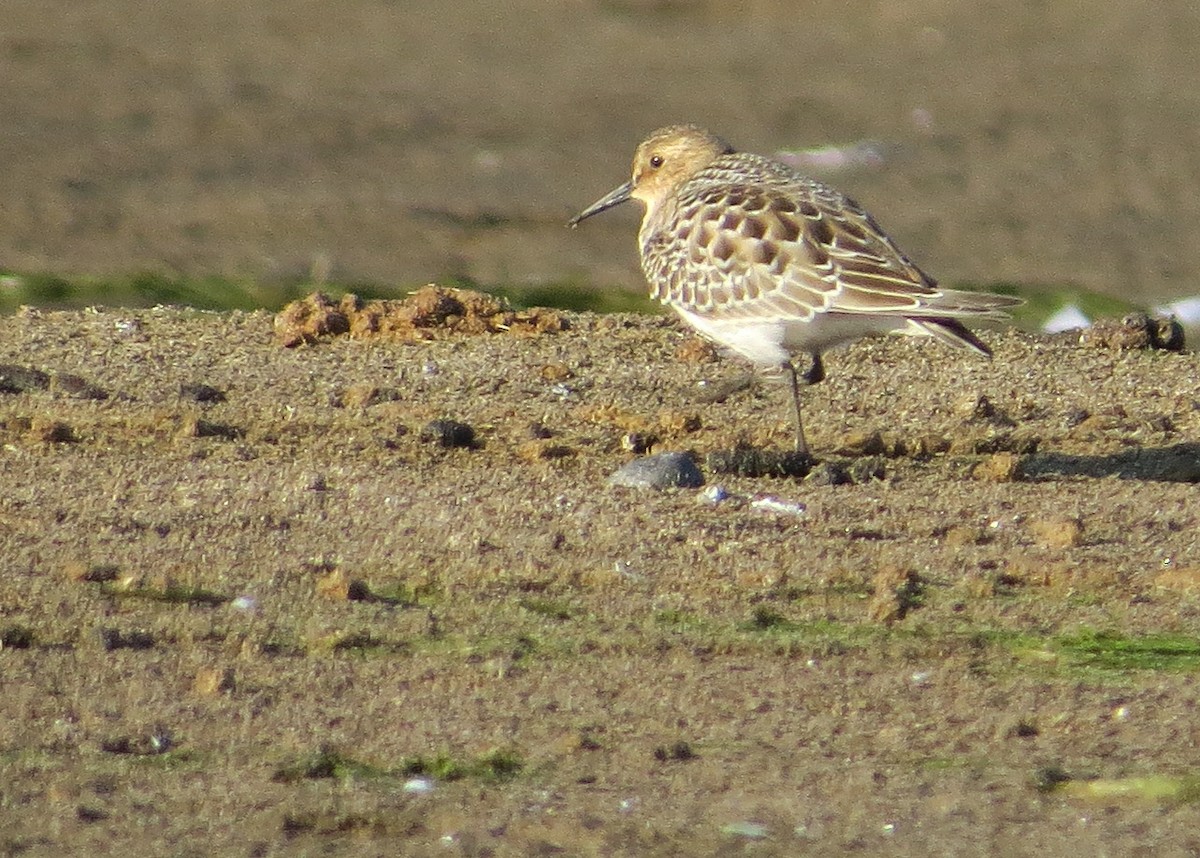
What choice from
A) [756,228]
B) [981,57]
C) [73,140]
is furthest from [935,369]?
[981,57]

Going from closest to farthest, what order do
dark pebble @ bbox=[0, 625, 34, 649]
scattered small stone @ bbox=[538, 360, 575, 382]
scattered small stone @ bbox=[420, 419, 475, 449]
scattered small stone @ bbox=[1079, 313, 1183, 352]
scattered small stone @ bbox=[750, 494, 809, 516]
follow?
1. dark pebble @ bbox=[0, 625, 34, 649]
2. scattered small stone @ bbox=[750, 494, 809, 516]
3. scattered small stone @ bbox=[420, 419, 475, 449]
4. scattered small stone @ bbox=[538, 360, 575, 382]
5. scattered small stone @ bbox=[1079, 313, 1183, 352]

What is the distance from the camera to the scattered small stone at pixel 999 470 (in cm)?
595

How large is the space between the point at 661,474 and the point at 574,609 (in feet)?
3.04

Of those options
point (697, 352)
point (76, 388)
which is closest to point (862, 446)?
point (697, 352)

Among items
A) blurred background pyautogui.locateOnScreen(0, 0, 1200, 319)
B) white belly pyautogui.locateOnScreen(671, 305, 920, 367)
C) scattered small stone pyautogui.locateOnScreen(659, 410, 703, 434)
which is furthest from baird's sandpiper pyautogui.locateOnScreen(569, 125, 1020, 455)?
blurred background pyautogui.locateOnScreen(0, 0, 1200, 319)

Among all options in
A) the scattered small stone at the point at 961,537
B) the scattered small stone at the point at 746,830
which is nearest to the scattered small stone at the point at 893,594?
the scattered small stone at the point at 961,537

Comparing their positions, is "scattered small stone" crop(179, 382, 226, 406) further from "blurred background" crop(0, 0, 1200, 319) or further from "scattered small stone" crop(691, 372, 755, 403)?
"blurred background" crop(0, 0, 1200, 319)

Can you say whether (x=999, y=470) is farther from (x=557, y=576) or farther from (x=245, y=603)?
(x=245, y=603)

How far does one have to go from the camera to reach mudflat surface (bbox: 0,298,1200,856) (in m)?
3.92

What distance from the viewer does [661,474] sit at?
576 cm

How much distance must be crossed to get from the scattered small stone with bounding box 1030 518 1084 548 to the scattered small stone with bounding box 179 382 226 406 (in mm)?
2539

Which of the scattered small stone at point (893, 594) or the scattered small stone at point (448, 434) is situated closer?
the scattered small stone at point (893, 594)

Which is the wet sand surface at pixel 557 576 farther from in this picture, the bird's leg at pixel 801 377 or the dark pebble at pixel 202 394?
the bird's leg at pixel 801 377

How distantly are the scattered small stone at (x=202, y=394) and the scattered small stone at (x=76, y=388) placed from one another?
240mm
